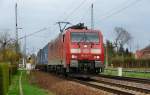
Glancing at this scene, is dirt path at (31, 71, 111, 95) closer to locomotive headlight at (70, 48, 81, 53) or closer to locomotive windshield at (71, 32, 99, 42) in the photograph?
locomotive headlight at (70, 48, 81, 53)

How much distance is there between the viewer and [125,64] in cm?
9575

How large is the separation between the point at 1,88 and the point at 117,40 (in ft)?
407

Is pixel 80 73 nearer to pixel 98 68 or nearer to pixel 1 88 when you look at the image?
pixel 98 68

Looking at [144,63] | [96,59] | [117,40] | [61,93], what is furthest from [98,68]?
[117,40]

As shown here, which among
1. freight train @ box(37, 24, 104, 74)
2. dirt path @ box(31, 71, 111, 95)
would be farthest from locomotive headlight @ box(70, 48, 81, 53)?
dirt path @ box(31, 71, 111, 95)

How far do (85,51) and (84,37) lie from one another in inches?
44.8

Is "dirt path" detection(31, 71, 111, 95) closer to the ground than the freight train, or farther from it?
closer to the ground

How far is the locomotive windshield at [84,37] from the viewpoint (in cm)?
3497

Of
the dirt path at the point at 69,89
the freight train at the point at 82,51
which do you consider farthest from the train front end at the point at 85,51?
the dirt path at the point at 69,89

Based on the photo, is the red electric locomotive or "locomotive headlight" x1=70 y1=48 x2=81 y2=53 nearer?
the red electric locomotive

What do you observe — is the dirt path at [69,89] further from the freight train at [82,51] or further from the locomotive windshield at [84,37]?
the locomotive windshield at [84,37]

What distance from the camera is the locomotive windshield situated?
115 feet

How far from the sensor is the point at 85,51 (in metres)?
34.5

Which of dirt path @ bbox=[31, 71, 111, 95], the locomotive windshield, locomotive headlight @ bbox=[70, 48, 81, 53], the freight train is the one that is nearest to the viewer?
dirt path @ bbox=[31, 71, 111, 95]
